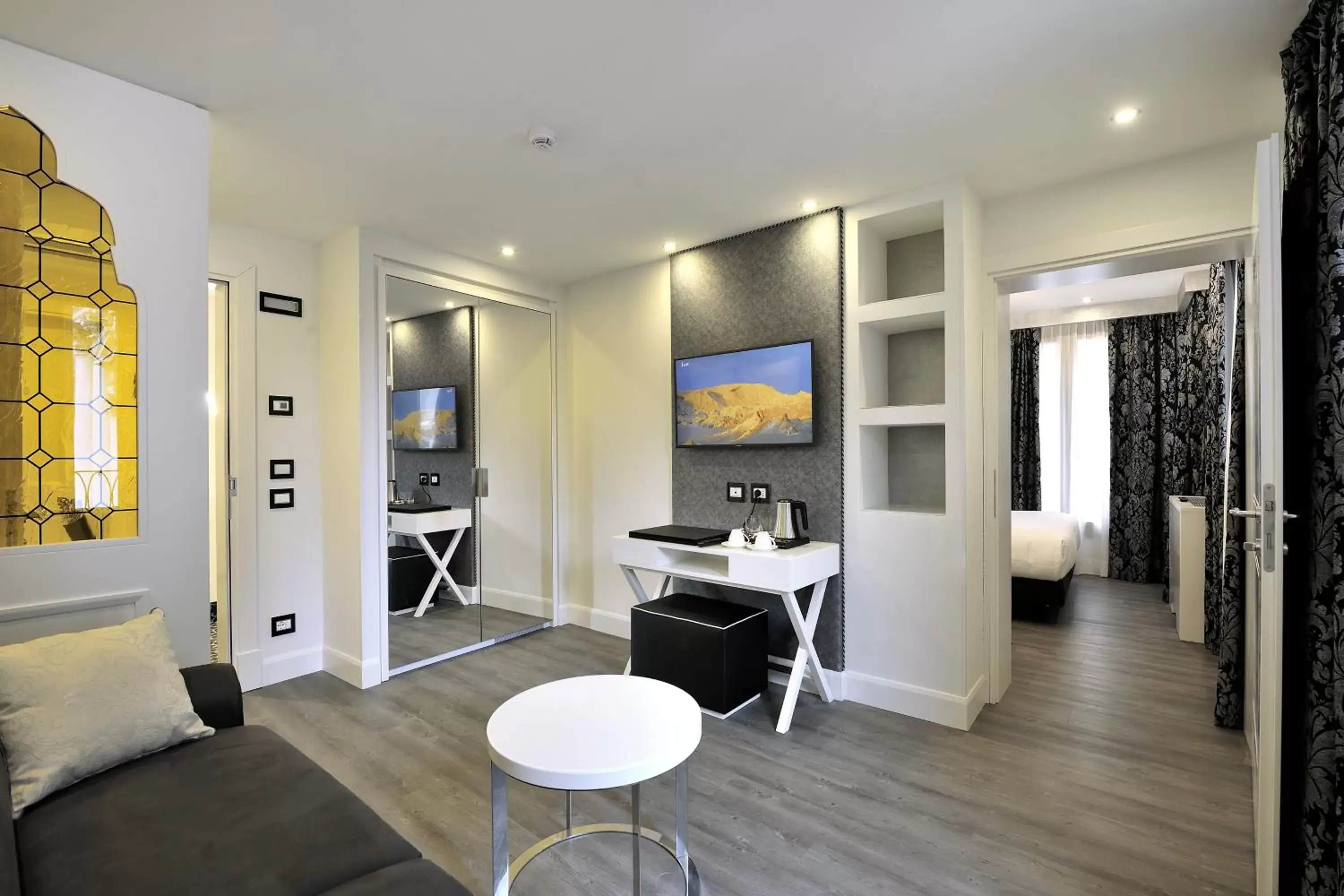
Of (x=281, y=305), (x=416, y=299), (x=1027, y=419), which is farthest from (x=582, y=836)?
(x=1027, y=419)

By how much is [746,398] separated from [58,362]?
9.23ft

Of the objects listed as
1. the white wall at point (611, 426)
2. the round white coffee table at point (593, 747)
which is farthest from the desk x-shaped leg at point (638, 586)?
the round white coffee table at point (593, 747)

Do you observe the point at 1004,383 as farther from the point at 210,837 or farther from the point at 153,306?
the point at 153,306

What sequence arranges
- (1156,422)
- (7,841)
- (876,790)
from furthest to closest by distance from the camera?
(1156,422) → (876,790) → (7,841)

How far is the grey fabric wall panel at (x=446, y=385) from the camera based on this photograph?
3.67 meters

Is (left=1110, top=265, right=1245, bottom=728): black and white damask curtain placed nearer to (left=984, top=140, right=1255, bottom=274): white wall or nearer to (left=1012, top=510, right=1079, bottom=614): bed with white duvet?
(left=1012, top=510, right=1079, bottom=614): bed with white duvet

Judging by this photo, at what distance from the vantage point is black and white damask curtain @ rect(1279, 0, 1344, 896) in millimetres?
1444

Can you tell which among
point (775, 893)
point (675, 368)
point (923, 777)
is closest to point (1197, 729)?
point (923, 777)

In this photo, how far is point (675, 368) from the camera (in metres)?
3.87

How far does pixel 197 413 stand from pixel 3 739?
104 cm

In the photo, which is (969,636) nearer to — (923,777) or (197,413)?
(923,777)

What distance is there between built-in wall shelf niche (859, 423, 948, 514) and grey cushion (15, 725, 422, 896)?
8.25 feet

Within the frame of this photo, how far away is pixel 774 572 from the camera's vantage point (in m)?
2.88

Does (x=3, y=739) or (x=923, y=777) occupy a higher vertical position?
(x=3, y=739)
